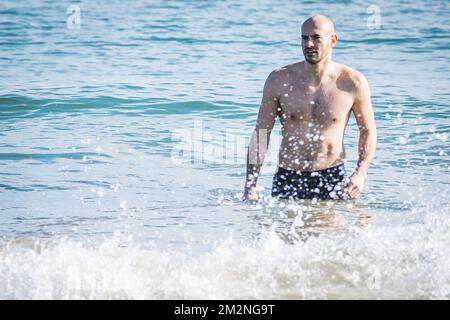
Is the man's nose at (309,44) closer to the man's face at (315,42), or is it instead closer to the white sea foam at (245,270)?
the man's face at (315,42)

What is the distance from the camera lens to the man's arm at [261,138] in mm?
5848

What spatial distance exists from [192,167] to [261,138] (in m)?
2.42

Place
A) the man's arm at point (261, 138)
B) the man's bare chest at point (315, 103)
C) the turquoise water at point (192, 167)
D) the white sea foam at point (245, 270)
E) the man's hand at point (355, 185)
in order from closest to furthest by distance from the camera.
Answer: the white sea foam at point (245, 270)
the turquoise water at point (192, 167)
the man's hand at point (355, 185)
the man's arm at point (261, 138)
the man's bare chest at point (315, 103)

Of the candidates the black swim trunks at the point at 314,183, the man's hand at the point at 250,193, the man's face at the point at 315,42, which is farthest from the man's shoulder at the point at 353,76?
the man's hand at the point at 250,193

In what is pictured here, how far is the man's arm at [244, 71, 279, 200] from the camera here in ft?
19.2

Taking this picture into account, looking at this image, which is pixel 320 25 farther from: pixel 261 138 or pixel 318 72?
pixel 261 138

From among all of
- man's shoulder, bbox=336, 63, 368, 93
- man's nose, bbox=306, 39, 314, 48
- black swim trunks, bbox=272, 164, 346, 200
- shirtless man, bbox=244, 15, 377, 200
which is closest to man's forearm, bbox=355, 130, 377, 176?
shirtless man, bbox=244, 15, 377, 200

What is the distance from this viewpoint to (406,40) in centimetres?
1518

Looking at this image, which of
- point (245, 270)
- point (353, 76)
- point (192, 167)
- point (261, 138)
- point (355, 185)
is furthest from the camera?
point (192, 167)

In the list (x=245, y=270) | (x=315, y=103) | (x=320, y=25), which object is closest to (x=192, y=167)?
(x=315, y=103)

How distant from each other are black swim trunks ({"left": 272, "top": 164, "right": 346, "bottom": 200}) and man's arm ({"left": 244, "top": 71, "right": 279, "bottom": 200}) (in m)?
0.29

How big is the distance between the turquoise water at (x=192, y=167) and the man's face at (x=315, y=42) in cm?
105

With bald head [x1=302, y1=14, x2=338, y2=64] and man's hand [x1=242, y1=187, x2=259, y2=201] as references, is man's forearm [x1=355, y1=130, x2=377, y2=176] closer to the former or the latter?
bald head [x1=302, y1=14, x2=338, y2=64]

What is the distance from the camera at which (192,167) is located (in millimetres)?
8211
